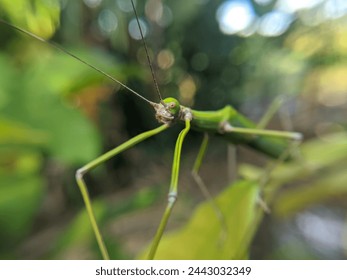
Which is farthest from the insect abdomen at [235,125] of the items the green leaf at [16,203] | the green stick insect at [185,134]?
the green leaf at [16,203]

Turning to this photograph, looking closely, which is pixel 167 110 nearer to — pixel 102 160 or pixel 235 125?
pixel 102 160

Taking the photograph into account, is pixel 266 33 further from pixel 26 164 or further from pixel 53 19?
pixel 26 164

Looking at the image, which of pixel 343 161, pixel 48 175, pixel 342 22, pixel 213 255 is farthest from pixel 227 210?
pixel 48 175

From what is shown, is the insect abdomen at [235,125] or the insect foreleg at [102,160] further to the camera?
the insect abdomen at [235,125]

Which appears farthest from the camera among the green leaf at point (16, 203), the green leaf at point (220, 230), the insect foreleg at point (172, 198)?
the green leaf at point (16, 203)

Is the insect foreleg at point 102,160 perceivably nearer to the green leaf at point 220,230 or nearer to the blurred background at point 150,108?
the green leaf at point 220,230

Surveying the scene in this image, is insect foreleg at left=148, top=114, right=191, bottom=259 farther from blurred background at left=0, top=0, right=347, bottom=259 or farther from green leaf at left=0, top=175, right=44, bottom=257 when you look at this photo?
green leaf at left=0, top=175, right=44, bottom=257

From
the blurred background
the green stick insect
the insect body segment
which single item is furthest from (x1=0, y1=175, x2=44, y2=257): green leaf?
the insect body segment
